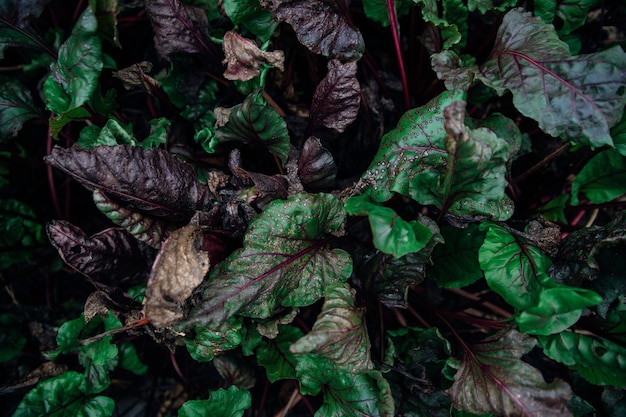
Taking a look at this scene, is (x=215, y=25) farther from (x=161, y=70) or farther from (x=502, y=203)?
(x=502, y=203)

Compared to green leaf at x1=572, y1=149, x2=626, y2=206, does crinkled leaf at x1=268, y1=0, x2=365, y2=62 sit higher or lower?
higher

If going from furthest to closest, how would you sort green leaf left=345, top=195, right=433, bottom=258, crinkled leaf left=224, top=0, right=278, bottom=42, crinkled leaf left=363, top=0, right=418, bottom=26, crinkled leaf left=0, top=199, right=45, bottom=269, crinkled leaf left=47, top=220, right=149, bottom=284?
crinkled leaf left=0, top=199, right=45, bottom=269 < crinkled leaf left=363, top=0, right=418, bottom=26 < crinkled leaf left=224, top=0, right=278, bottom=42 < crinkled leaf left=47, top=220, right=149, bottom=284 < green leaf left=345, top=195, right=433, bottom=258

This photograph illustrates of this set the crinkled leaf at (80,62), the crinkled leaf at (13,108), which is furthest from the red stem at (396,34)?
the crinkled leaf at (13,108)

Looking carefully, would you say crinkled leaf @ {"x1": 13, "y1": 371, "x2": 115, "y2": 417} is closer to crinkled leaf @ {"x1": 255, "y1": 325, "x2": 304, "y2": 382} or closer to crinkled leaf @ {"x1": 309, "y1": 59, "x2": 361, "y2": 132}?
crinkled leaf @ {"x1": 255, "y1": 325, "x2": 304, "y2": 382}

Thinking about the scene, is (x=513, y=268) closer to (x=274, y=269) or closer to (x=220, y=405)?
(x=274, y=269)

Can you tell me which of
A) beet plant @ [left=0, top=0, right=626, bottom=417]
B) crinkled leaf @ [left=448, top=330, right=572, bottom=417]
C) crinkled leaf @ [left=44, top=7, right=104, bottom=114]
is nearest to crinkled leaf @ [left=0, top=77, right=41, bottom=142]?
beet plant @ [left=0, top=0, right=626, bottom=417]

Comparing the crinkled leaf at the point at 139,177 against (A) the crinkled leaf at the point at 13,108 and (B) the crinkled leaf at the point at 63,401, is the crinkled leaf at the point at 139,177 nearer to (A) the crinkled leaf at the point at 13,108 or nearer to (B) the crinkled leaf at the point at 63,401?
(A) the crinkled leaf at the point at 13,108

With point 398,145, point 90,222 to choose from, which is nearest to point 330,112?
point 398,145
